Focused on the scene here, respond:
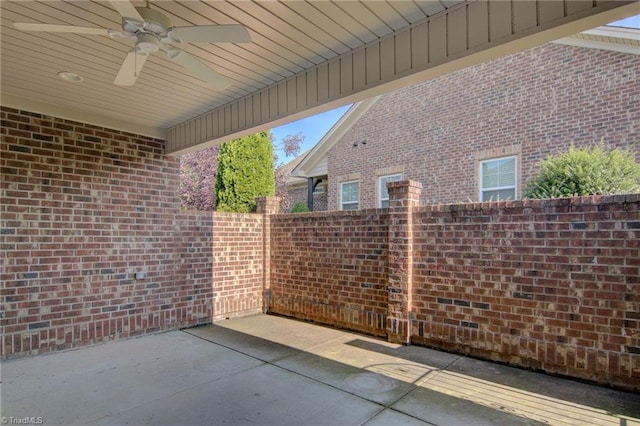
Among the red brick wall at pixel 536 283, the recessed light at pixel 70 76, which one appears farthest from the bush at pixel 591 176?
the recessed light at pixel 70 76

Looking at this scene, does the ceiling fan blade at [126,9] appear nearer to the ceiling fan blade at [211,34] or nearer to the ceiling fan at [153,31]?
the ceiling fan at [153,31]

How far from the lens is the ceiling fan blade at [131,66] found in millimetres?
2639

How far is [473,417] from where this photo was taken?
2857 mm

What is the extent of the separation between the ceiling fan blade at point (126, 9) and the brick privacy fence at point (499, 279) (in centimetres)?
348

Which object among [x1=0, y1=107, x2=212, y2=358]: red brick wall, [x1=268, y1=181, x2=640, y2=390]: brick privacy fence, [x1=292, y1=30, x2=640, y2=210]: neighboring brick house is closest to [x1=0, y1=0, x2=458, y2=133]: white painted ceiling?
[x1=0, y1=107, x2=212, y2=358]: red brick wall

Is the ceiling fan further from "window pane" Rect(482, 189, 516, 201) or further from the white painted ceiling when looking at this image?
"window pane" Rect(482, 189, 516, 201)

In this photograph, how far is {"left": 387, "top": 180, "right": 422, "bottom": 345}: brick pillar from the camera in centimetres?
468

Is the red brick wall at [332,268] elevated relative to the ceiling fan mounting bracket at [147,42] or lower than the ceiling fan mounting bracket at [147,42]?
lower

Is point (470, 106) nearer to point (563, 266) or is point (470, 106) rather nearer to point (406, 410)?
point (563, 266)

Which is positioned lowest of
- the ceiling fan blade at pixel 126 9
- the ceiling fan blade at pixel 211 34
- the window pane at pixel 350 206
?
the window pane at pixel 350 206

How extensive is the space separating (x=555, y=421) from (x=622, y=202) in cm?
211

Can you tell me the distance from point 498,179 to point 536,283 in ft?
14.4

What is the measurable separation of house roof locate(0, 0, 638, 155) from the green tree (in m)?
3.42

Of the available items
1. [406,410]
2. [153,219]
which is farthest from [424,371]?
[153,219]
